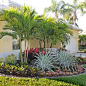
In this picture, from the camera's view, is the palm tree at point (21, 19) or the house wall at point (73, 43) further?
the house wall at point (73, 43)

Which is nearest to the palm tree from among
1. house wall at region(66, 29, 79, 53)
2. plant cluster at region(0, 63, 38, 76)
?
plant cluster at region(0, 63, 38, 76)

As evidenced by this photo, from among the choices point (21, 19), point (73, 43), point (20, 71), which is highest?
point (21, 19)

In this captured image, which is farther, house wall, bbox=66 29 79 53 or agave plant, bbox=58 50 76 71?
house wall, bbox=66 29 79 53

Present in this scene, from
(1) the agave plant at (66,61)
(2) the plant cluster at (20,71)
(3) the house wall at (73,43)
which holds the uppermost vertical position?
(3) the house wall at (73,43)

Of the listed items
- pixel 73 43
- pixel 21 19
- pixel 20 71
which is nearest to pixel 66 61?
pixel 20 71

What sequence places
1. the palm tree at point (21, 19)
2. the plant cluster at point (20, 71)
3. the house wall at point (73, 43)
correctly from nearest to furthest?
the plant cluster at point (20, 71)
the palm tree at point (21, 19)
the house wall at point (73, 43)

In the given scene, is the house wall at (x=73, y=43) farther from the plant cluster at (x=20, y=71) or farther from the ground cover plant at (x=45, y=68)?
the plant cluster at (x=20, y=71)

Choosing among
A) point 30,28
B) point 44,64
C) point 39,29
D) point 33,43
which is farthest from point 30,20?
point 33,43

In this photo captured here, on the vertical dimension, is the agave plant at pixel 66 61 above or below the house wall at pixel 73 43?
below

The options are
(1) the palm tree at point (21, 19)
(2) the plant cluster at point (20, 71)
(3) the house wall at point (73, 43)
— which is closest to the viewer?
(2) the plant cluster at point (20, 71)

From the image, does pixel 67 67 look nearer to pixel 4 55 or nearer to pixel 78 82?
pixel 78 82

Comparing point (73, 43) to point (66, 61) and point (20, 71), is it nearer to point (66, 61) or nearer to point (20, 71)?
point (66, 61)

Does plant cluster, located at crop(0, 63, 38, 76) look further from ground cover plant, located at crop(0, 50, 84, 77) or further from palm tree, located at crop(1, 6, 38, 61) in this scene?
palm tree, located at crop(1, 6, 38, 61)

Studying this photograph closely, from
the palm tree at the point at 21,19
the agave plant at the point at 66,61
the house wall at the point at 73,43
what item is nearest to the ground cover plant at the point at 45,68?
the agave plant at the point at 66,61
